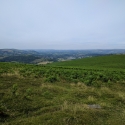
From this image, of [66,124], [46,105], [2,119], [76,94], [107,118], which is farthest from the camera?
[76,94]

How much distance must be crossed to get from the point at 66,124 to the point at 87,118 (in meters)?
1.28

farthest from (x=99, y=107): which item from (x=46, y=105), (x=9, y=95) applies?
(x=9, y=95)

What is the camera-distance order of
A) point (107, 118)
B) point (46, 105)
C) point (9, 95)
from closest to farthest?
1. point (107, 118)
2. point (46, 105)
3. point (9, 95)

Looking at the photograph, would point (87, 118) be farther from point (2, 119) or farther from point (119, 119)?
point (2, 119)

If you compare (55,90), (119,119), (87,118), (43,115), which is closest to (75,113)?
(87,118)

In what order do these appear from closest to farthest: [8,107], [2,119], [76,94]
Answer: [2,119]
[8,107]
[76,94]

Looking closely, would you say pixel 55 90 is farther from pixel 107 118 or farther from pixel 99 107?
pixel 107 118

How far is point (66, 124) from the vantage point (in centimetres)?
745

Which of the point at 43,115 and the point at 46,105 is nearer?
the point at 43,115

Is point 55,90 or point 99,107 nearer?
point 99,107

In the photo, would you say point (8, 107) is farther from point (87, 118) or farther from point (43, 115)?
point (87, 118)

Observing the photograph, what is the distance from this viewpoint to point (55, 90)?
14.7 metres

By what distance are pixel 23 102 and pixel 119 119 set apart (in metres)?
5.97

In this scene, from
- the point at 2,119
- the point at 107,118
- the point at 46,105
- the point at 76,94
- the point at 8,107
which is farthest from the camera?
the point at 76,94
